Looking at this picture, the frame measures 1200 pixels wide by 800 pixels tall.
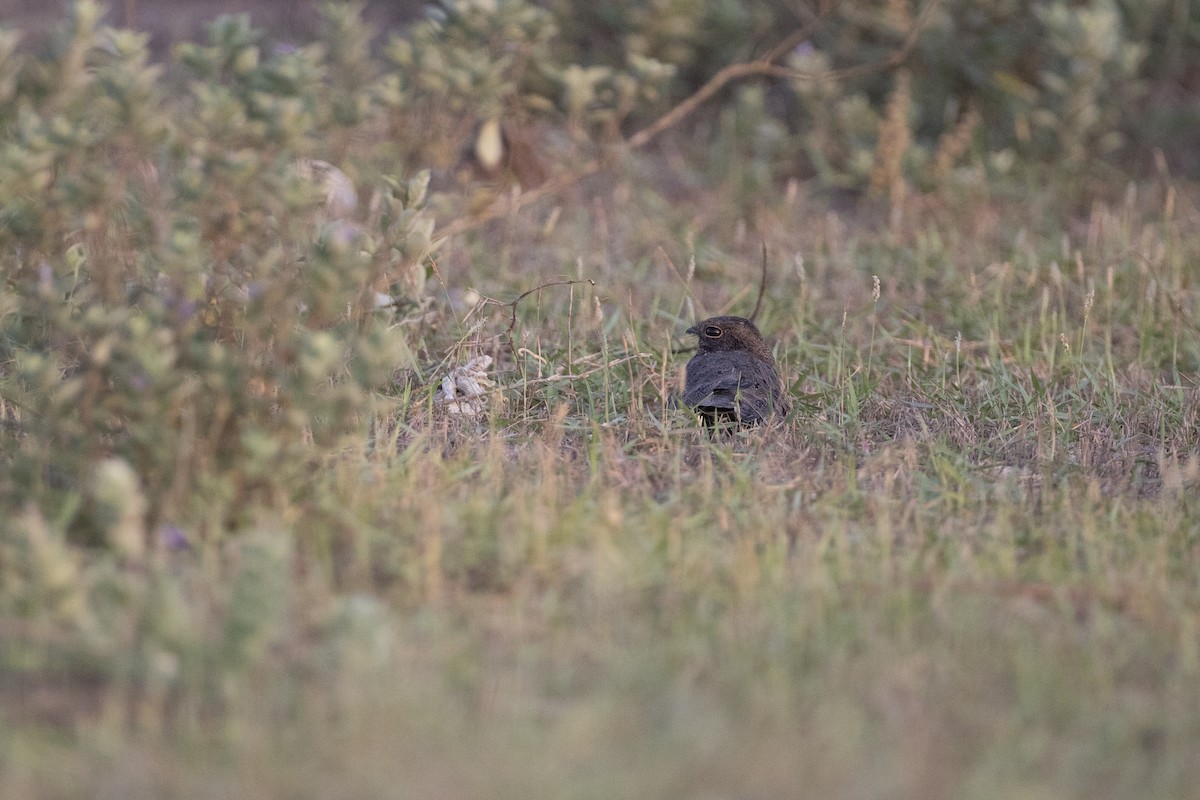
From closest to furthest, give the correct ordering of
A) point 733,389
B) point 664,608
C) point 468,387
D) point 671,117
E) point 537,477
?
point 664,608 < point 537,477 < point 733,389 < point 468,387 < point 671,117

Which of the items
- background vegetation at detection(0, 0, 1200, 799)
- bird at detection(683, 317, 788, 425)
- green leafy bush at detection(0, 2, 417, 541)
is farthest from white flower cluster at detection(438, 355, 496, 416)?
→ bird at detection(683, 317, 788, 425)

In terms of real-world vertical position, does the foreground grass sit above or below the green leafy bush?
below

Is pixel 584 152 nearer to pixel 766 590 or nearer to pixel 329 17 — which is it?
pixel 329 17

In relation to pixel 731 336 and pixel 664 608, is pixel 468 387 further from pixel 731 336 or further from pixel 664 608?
pixel 664 608

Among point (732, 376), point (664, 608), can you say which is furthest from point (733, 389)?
point (664, 608)

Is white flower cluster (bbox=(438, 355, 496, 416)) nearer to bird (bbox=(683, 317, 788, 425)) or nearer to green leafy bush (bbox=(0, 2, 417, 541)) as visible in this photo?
green leafy bush (bbox=(0, 2, 417, 541))

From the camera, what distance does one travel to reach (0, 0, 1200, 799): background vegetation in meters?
2.45

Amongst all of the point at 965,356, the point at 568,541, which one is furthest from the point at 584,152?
the point at 568,541

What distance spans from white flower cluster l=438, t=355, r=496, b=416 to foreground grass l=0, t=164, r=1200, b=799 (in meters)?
0.06

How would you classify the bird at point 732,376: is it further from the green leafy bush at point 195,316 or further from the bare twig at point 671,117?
the bare twig at point 671,117

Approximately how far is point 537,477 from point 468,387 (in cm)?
77

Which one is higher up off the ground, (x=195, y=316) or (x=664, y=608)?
(x=195, y=316)

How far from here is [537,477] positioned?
3.64m

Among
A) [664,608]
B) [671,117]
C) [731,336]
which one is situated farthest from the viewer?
[671,117]
